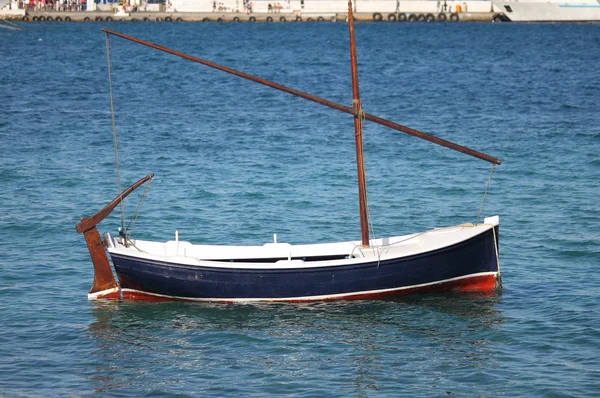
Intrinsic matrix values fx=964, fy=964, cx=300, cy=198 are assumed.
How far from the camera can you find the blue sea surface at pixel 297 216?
22500mm

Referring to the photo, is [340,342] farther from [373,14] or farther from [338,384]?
[373,14]

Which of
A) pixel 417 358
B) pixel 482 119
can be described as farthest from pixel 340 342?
pixel 482 119

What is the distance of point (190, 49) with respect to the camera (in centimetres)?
11706

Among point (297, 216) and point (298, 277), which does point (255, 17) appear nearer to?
point (297, 216)

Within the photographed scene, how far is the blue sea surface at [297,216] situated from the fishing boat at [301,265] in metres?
0.44

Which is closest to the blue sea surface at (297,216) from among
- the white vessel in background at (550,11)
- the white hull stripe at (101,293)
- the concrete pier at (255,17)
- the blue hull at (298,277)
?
the white hull stripe at (101,293)

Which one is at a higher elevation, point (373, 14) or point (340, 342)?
point (373, 14)

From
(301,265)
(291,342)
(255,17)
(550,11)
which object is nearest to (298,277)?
(301,265)

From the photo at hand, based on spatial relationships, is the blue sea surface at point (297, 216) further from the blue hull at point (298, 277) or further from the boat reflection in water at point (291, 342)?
the blue hull at point (298, 277)

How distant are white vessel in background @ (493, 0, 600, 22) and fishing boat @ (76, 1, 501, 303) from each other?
5769 inches

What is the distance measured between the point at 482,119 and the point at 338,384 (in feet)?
125

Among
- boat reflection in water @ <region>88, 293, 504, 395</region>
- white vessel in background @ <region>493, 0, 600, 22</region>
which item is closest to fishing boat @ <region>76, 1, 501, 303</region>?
boat reflection in water @ <region>88, 293, 504, 395</region>

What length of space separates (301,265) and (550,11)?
15109 cm

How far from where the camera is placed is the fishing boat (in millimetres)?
25453
